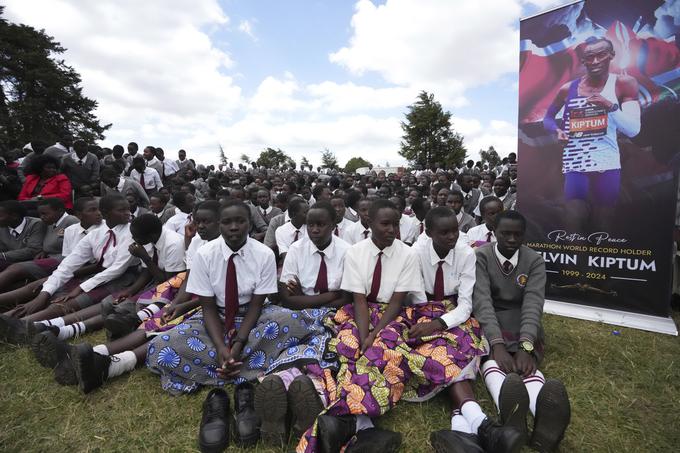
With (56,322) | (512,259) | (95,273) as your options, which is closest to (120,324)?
(56,322)

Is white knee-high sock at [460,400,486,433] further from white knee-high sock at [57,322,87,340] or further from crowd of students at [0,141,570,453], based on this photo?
white knee-high sock at [57,322,87,340]

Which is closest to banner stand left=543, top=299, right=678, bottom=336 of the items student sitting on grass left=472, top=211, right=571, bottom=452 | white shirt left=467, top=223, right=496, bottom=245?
white shirt left=467, top=223, right=496, bottom=245

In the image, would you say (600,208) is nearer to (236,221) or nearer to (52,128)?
(236,221)

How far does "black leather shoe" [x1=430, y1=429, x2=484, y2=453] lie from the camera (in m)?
1.64

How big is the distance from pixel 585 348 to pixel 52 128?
31959 mm

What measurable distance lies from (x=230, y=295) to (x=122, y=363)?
93cm

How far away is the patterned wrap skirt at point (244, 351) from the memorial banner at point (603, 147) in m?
3.00

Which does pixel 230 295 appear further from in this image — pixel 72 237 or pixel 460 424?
pixel 72 237

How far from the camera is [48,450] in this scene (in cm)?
198

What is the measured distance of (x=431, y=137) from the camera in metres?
31.7

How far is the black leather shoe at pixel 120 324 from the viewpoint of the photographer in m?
A: 2.82

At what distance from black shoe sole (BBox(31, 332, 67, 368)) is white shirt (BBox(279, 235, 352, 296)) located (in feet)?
5.36

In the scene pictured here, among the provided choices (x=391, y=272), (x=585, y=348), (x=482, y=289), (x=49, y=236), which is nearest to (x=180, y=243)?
(x=49, y=236)

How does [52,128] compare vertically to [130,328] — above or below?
above
